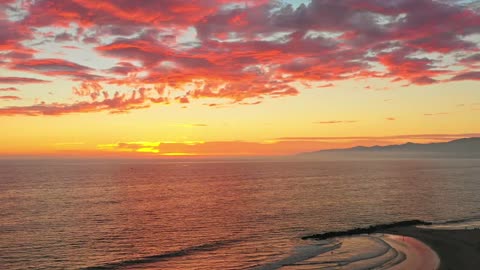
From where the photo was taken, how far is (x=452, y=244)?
169ft

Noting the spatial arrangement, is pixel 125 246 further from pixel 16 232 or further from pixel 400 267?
pixel 400 267

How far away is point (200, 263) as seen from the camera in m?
46.1

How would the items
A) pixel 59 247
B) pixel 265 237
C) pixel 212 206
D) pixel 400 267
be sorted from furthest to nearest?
pixel 212 206, pixel 265 237, pixel 59 247, pixel 400 267

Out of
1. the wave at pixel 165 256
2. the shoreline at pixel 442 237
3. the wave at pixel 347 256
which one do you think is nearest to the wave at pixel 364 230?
the shoreline at pixel 442 237

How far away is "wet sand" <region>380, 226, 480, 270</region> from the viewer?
1737 inches

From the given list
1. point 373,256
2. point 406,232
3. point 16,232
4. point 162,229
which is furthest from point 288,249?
point 16,232

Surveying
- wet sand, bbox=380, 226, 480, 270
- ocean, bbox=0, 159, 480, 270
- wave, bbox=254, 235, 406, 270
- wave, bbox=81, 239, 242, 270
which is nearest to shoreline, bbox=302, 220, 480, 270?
wet sand, bbox=380, 226, 480, 270

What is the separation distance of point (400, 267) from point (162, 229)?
38956 millimetres

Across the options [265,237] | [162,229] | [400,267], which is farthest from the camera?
[162,229]

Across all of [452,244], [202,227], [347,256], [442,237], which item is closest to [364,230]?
[442,237]

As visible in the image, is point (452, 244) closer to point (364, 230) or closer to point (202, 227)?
point (364, 230)

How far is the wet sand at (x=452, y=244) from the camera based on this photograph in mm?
44125

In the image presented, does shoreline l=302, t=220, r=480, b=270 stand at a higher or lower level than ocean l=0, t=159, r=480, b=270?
higher

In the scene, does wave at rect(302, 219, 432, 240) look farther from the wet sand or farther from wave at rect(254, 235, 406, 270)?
wave at rect(254, 235, 406, 270)
